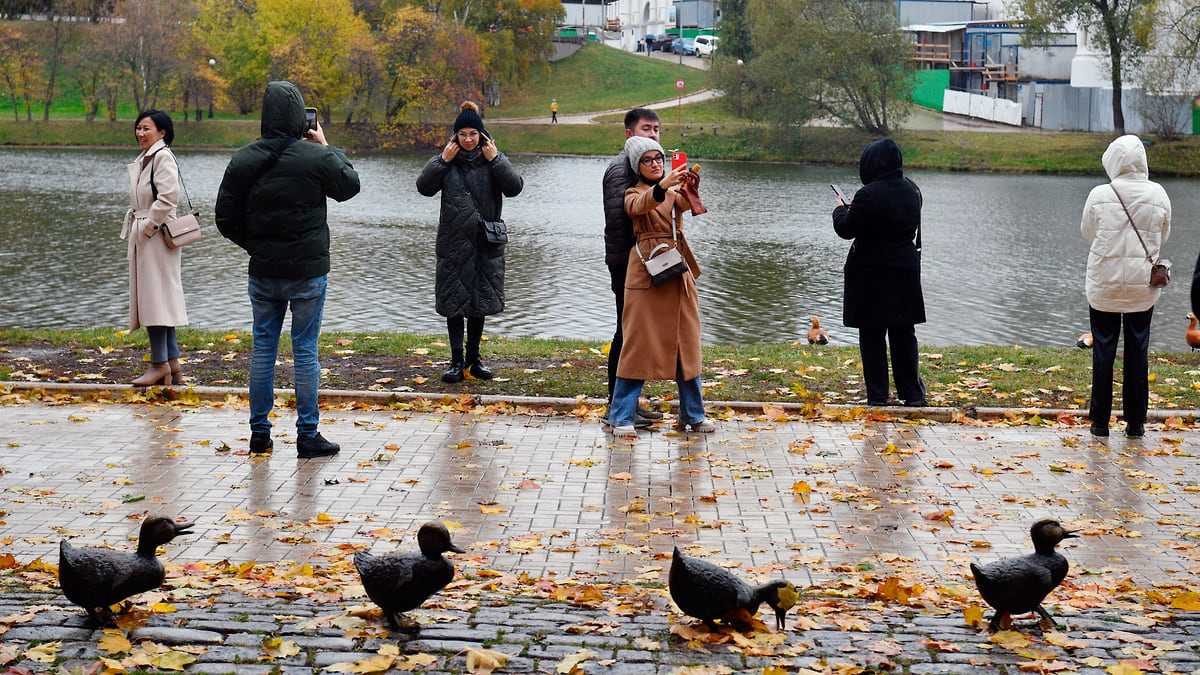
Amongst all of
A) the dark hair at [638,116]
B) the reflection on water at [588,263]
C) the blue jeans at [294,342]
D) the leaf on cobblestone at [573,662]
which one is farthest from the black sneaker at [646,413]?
the reflection on water at [588,263]

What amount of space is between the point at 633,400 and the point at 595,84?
7299 centimetres

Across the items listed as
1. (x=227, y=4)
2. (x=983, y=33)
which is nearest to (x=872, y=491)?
(x=983, y=33)

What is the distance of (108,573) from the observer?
4258 mm

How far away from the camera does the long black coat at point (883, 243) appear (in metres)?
8.85

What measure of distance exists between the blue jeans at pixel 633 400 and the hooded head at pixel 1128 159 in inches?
127

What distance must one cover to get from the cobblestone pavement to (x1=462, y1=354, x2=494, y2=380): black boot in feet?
3.18

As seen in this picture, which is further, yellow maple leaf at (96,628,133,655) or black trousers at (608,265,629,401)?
black trousers at (608,265,629,401)

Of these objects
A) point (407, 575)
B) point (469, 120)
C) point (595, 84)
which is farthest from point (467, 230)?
point (595, 84)

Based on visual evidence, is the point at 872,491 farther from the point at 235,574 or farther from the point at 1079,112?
the point at 1079,112

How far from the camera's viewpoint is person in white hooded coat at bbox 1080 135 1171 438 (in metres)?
8.20

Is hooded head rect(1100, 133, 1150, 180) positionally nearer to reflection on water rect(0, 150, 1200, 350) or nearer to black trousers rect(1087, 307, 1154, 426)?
black trousers rect(1087, 307, 1154, 426)

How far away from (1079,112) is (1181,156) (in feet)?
37.3

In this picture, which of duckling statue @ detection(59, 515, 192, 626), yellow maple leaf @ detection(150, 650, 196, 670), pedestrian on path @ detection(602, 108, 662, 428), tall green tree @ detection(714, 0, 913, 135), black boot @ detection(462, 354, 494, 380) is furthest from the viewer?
tall green tree @ detection(714, 0, 913, 135)

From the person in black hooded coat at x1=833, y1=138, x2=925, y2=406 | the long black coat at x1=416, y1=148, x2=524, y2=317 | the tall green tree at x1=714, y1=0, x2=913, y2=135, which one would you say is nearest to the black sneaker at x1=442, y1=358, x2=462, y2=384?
the long black coat at x1=416, y1=148, x2=524, y2=317
